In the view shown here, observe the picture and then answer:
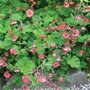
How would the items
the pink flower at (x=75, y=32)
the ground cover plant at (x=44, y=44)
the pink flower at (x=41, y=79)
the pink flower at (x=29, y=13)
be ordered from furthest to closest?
the pink flower at (x=29, y=13) < the pink flower at (x=75, y=32) < the ground cover plant at (x=44, y=44) < the pink flower at (x=41, y=79)

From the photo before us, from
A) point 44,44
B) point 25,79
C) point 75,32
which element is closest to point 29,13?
point 44,44

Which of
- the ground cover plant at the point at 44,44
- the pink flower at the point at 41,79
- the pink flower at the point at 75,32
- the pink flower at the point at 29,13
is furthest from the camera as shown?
the pink flower at the point at 29,13

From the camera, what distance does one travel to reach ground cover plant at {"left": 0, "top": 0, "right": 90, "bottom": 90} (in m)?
3.89

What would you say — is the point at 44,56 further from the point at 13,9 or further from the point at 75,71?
the point at 13,9

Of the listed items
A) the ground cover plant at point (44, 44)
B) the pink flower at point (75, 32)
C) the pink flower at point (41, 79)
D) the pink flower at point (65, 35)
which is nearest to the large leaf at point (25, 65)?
the ground cover plant at point (44, 44)

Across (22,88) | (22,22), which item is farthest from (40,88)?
(22,22)

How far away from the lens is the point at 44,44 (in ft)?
12.9

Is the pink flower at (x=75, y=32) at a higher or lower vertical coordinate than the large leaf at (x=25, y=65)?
higher

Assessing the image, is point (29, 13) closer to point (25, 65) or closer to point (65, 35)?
point (65, 35)

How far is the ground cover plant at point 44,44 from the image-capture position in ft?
12.8

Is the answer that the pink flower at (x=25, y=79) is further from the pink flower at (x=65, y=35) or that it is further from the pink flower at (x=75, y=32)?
the pink flower at (x=75, y=32)

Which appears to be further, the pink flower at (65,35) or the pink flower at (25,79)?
the pink flower at (65,35)

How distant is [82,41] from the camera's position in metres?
4.06

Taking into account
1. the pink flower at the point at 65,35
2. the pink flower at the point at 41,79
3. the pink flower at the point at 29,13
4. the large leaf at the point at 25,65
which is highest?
the pink flower at the point at 29,13
